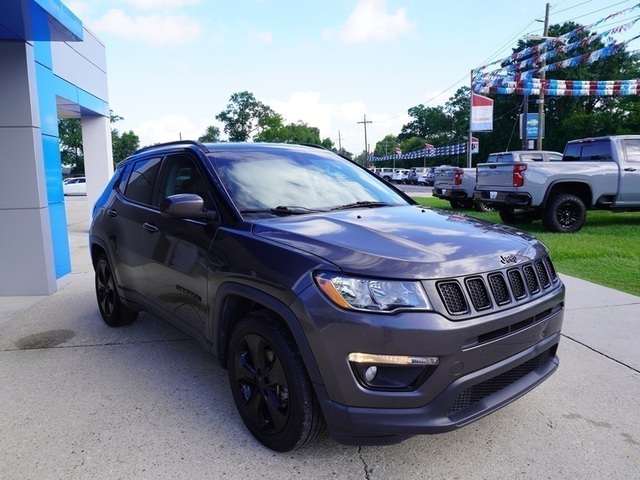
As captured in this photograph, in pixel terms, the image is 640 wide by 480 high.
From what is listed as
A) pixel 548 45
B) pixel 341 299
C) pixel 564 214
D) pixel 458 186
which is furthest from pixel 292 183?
pixel 548 45

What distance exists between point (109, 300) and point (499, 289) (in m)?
3.86

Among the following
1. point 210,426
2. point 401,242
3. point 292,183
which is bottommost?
point 210,426

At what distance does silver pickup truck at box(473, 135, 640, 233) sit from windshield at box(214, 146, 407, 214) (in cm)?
725

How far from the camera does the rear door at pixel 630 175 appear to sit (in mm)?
10398

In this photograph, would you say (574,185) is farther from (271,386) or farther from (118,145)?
(118,145)

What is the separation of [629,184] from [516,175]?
2.51 meters

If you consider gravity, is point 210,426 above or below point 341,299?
below

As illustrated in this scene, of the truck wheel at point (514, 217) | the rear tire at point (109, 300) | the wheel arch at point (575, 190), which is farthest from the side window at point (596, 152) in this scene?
the rear tire at point (109, 300)

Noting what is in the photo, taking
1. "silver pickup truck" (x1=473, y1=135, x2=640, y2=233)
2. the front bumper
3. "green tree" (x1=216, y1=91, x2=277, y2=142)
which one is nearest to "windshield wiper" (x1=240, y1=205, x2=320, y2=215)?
the front bumper

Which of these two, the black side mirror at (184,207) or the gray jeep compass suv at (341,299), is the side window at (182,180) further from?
the black side mirror at (184,207)

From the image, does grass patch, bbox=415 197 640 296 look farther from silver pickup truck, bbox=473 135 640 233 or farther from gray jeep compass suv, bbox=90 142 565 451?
gray jeep compass suv, bbox=90 142 565 451

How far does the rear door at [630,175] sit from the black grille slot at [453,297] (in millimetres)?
10143

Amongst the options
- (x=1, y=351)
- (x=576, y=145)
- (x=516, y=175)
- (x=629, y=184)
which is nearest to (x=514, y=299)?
(x=1, y=351)

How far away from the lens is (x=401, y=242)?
99.2 inches
